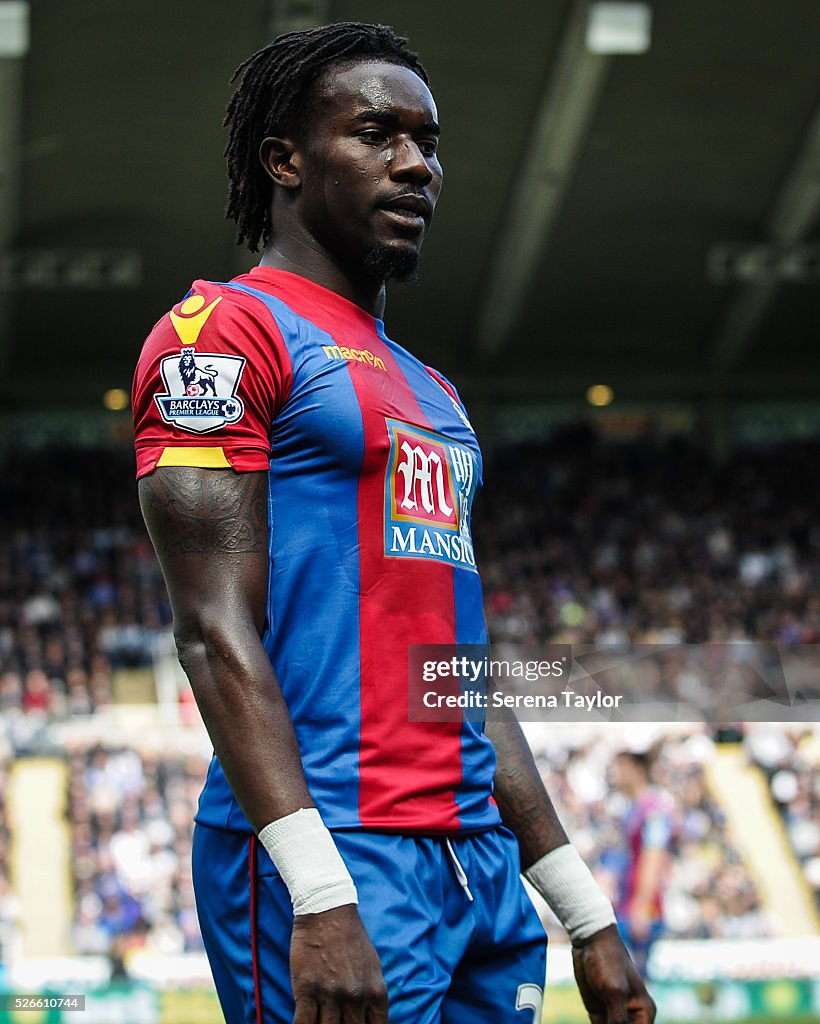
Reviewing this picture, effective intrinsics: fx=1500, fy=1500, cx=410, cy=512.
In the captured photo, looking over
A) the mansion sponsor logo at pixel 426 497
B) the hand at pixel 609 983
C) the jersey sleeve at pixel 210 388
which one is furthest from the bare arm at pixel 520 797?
the jersey sleeve at pixel 210 388

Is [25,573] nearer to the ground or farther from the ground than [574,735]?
farther from the ground

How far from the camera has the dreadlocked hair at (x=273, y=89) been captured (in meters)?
2.13

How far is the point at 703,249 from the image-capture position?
1973 centimetres

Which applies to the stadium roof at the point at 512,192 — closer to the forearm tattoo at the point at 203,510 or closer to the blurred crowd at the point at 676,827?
the blurred crowd at the point at 676,827

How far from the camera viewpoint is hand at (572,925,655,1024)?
213cm

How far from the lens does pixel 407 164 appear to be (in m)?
2.06

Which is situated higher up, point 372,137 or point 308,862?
point 372,137

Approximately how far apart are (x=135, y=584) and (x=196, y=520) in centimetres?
1758

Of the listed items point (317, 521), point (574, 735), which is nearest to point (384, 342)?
point (317, 521)

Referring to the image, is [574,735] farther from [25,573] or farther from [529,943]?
→ [529,943]

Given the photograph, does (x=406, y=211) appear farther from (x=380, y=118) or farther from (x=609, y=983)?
(x=609, y=983)

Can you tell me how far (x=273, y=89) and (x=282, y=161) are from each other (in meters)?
0.11

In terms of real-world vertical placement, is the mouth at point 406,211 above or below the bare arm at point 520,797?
above

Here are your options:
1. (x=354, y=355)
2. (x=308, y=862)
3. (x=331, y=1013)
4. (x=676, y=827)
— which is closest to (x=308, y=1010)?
(x=331, y=1013)
